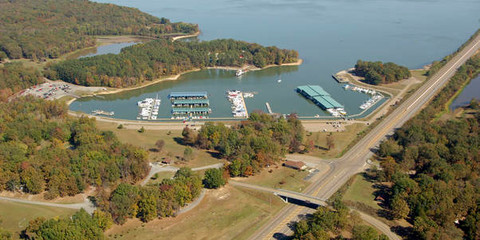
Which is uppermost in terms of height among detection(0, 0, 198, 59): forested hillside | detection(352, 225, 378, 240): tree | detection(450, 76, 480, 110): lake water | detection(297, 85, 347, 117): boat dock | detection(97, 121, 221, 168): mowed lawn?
detection(0, 0, 198, 59): forested hillside

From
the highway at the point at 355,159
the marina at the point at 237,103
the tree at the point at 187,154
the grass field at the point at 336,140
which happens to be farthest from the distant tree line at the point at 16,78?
the highway at the point at 355,159

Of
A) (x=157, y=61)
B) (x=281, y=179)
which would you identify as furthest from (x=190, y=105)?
(x=281, y=179)

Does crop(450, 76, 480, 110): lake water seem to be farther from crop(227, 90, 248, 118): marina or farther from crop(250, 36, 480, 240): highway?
crop(227, 90, 248, 118): marina

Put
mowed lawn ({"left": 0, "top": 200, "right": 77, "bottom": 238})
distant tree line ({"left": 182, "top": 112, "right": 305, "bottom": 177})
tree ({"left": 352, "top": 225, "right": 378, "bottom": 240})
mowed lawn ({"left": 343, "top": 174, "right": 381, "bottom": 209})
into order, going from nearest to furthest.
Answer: tree ({"left": 352, "top": 225, "right": 378, "bottom": 240}), mowed lawn ({"left": 0, "top": 200, "right": 77, "bottom": 238}), mowed lawn ({"left": 343, "top": 174, "right": 381, "bottom": 209}), distant tree line ({"left": 182, "top": 112, "right": 305, "bottom": 177})

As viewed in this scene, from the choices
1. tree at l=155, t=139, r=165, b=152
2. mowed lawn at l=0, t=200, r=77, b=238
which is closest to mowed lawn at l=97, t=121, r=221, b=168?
tree at l=155, t=139, r=165, b=152

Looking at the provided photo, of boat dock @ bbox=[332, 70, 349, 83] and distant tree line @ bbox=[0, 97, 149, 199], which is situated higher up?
boat dock @ bbox=[332, 70, 349, 83]

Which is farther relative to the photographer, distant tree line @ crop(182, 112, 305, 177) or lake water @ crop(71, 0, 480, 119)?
lake water @ crop(71, 0, 480, 119)

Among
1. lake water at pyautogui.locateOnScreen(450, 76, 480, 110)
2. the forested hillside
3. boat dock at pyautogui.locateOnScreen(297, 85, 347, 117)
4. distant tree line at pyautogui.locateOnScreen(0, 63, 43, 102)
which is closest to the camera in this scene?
boat dock at pyautogui.locateOnScreen(297, 85, 347, 117)
